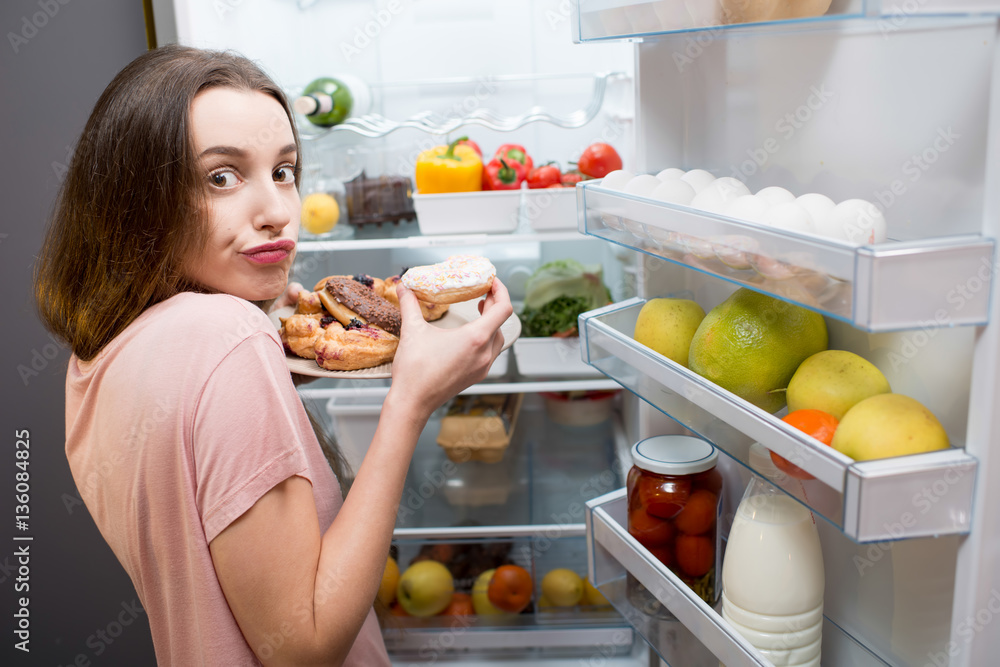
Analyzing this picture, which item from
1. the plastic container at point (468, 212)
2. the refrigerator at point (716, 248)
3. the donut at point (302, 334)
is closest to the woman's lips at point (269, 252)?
the donut at point (302, 334)

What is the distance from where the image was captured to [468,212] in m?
1.74

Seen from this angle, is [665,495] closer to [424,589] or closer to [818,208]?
[818,208]

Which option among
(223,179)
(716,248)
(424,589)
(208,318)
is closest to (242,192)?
(223,179)

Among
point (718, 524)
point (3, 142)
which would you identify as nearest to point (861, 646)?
point (718, 524)

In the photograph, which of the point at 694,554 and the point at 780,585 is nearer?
the point at 780,585

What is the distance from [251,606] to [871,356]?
701mm

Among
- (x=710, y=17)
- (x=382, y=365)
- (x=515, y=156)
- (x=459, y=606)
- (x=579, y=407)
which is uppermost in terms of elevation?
(x=710, y=17)

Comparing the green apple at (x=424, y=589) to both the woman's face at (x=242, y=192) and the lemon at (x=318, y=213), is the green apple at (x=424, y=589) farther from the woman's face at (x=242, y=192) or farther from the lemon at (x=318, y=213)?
the woman's face at (x=242, y=192)

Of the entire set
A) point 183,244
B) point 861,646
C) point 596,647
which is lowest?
point 596,647

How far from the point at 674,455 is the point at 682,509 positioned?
0.07m

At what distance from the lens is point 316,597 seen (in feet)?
2.40

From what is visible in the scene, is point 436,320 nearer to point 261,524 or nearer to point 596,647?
point 261,524

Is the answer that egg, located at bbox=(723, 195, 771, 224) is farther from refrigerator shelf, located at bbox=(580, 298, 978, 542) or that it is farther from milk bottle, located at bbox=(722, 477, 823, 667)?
milk bottle, located at bbox=(722, 477, 823, 667)

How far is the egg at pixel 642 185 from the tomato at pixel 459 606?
137cm
